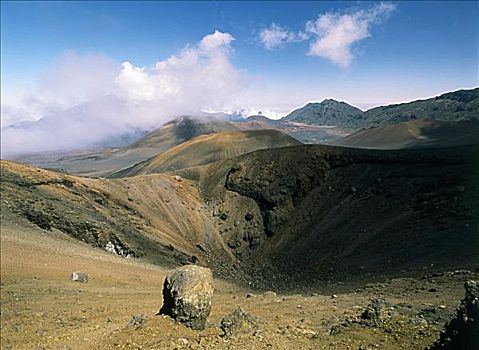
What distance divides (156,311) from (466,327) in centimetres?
1462

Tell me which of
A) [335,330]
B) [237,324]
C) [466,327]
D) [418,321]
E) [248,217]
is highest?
[466,327]

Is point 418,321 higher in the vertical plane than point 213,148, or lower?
lower

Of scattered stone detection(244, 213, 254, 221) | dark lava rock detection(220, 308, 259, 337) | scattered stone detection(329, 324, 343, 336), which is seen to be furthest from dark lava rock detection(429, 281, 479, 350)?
scattered stone detection(244, 213, 254, 221)

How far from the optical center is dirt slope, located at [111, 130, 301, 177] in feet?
387

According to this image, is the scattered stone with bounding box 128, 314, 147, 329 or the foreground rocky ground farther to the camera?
the scattered stone with bounding box 128, 314, 147, 329

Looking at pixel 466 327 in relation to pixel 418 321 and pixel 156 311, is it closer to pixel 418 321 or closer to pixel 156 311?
pixel 418 321

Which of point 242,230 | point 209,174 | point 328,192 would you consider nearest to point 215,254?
point 242,230

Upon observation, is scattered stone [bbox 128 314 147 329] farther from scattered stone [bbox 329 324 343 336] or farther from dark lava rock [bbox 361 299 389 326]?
dark lava rock [bbox 361 299 389 326]

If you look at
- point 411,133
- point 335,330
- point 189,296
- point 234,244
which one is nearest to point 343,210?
point 234,244

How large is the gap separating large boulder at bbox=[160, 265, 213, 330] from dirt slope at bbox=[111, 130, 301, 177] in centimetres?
10161

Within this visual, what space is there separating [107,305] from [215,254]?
97.3ft

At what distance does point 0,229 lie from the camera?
30.2 metres

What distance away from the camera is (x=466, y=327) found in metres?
8.27

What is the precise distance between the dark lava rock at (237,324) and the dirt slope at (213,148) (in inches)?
4054
